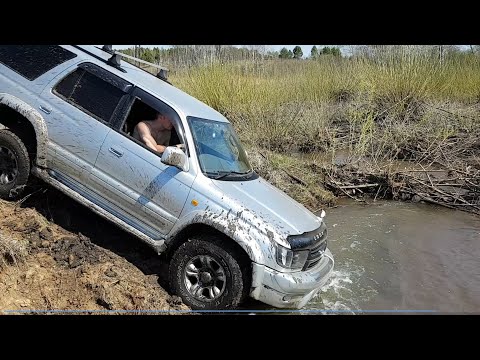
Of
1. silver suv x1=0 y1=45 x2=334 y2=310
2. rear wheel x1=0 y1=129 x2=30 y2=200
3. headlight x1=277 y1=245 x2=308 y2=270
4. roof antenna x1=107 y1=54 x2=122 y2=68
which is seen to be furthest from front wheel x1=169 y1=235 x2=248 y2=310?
roof antenna x1=107 y1=54 x2=122 y2=68

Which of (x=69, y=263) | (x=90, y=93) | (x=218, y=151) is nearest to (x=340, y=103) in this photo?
(x=218, y=151)

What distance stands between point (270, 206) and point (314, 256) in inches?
27.6

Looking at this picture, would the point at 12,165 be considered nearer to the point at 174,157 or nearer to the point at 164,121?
the point at 164,121

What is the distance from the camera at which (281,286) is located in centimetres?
407

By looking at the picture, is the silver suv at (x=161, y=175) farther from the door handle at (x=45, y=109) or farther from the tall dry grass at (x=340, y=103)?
the tall dry grass at (x=340, y=103)

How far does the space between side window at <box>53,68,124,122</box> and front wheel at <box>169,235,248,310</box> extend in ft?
5.91

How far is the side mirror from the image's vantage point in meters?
4.24

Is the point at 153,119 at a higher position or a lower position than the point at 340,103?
higher

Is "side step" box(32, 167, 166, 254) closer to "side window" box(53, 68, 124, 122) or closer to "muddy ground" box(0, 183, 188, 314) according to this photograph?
"muddy ground" box(0, 183, 188, 314)

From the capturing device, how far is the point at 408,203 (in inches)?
373

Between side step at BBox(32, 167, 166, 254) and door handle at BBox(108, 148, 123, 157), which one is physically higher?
door handle at BBox(108, 148, 123, 157)

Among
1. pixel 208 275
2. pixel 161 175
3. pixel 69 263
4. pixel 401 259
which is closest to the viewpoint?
pixel 208 275

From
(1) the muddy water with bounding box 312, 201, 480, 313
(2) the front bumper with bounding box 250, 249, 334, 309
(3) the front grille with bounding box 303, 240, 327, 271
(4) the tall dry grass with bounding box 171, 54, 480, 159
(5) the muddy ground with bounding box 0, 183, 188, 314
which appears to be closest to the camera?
(2) the front bumper with bounding box 250, 249, 334, 309

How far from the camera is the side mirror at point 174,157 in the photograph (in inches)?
167
